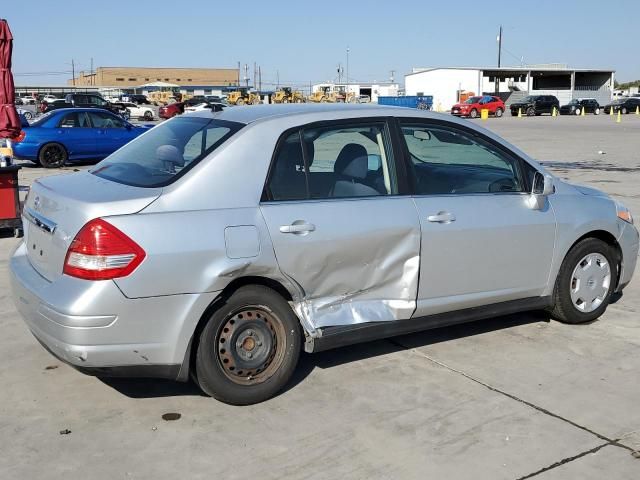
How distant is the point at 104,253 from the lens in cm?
362

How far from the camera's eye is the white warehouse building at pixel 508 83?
75750 mm

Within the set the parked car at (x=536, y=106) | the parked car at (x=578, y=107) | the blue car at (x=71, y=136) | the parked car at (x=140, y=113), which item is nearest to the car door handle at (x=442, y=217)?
the blue car at (x=71, y=136)

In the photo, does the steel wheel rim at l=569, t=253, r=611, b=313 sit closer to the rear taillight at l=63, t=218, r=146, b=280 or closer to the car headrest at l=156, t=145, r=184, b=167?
the car headrest at l=156, t=145, r=184, b=167

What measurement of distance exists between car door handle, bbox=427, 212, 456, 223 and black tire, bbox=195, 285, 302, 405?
1108mm

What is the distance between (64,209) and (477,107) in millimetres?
50470

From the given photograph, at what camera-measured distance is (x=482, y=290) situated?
486 centimetres

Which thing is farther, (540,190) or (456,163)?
(456,163)

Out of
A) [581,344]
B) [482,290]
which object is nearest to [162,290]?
[482,290]

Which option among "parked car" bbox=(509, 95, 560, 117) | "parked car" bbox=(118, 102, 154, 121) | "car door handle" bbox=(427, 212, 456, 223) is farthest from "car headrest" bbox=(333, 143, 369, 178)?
"parked car" bbox=(509, 95, 560, 117)

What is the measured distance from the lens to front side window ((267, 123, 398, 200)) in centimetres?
421

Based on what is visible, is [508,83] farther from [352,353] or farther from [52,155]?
[352,353]

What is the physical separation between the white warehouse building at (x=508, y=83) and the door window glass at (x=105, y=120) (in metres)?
55.9

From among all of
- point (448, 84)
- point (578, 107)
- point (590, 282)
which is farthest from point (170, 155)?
point (448, 84)

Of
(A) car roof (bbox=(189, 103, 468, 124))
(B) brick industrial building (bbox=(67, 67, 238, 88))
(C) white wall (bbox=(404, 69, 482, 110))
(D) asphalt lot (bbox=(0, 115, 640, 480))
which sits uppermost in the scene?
(B) brick industrial building (bbox=(67, 67, 238, 88))
